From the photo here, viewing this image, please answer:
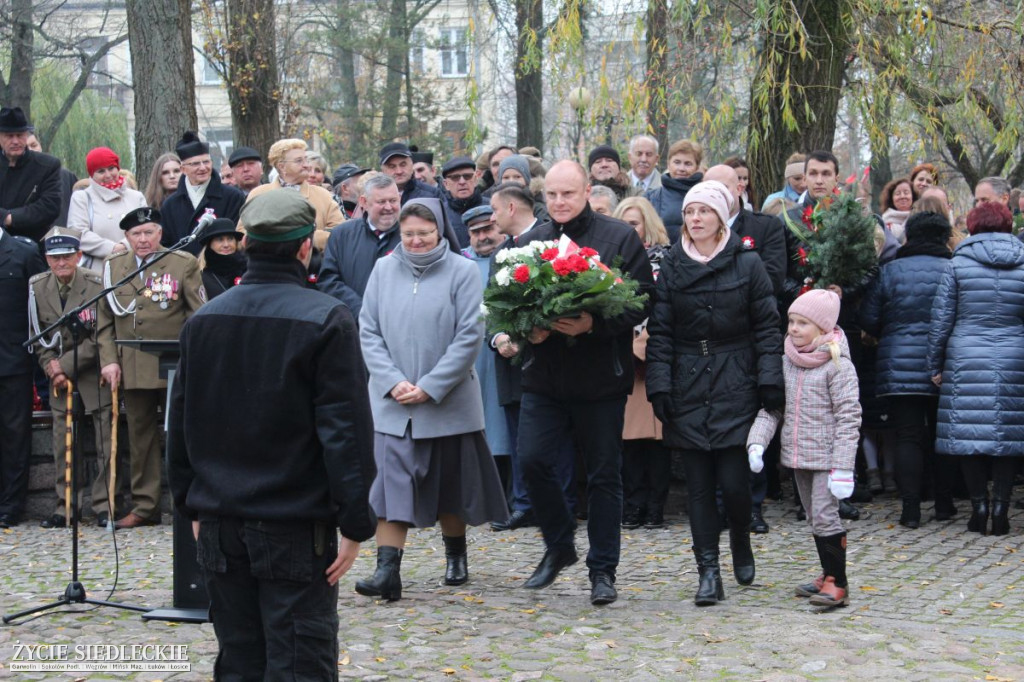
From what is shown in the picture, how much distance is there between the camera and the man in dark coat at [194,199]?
36.1 ft

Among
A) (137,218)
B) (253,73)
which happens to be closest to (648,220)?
(137,218)

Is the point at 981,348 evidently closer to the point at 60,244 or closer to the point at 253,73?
the point at 60,244

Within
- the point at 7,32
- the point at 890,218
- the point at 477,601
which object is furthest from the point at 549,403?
the point at 7,32

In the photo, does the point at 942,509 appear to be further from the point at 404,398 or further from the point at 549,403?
the point at 404,398

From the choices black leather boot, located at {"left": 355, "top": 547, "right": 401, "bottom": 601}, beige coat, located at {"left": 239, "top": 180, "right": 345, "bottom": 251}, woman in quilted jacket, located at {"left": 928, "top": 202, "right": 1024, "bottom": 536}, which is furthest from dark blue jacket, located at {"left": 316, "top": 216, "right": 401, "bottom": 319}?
woman in quilted jacket, located at {"left": 928, "top": 202, "right": 1024, "bottom": 536}

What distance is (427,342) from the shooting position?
25.3 feet

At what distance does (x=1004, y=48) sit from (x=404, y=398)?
26.6ft

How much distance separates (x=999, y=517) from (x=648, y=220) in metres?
3.36

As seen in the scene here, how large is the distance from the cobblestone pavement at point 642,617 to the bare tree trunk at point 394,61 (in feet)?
78.7

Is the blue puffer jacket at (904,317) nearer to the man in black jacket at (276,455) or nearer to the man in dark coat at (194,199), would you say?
the man in dark coat at (194,199)

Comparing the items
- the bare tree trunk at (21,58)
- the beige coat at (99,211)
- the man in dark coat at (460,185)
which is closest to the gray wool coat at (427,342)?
the man in dark coat at (460,185)

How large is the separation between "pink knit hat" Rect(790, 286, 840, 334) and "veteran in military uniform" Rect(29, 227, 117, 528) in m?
5.82

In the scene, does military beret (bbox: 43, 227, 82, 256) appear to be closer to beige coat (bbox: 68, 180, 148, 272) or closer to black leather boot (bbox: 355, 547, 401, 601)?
beige coat (bbox: 68, 180, 148, 272)

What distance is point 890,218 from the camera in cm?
1177
